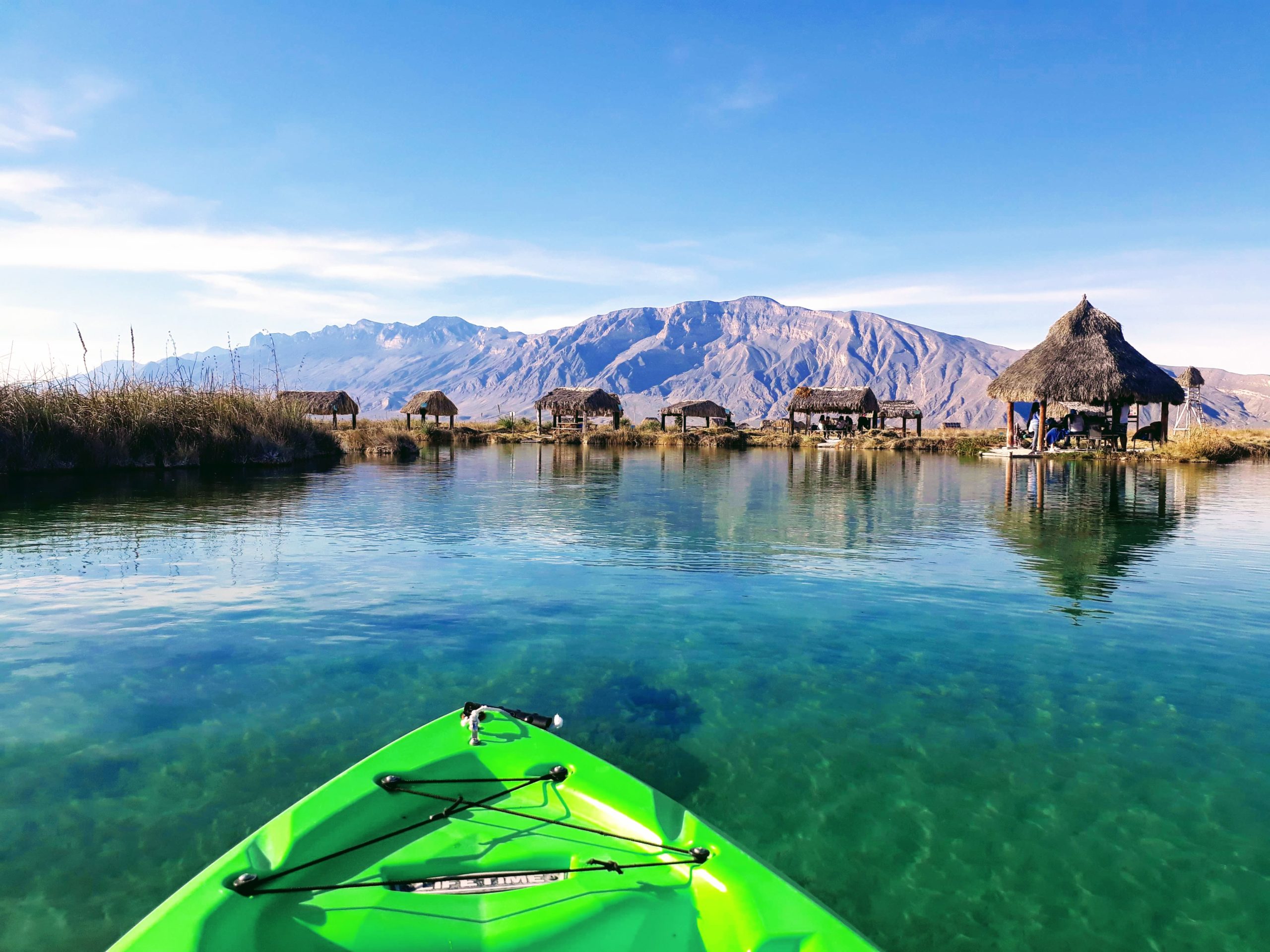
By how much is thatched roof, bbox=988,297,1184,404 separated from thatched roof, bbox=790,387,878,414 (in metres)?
19.0

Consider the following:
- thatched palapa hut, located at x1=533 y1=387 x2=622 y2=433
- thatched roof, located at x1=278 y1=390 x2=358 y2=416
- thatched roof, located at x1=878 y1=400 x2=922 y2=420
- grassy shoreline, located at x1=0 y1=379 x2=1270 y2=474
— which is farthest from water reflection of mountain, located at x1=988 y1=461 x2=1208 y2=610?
thatched roof, located at x1=278 y1=390 x2=358 y2=416

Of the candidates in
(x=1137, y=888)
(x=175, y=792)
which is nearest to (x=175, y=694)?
(x=175, y=792)


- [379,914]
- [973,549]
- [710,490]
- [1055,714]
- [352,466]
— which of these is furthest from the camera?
[352,466]

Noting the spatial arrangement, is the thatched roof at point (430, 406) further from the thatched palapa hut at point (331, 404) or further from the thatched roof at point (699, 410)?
the thatched roof at point (699, 410)

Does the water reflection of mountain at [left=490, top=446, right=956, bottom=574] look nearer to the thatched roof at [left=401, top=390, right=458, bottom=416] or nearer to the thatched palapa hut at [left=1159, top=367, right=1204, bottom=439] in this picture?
the thatched palapa hut at [left=1159, top=367, right=1204, bottom=439]

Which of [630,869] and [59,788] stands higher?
[630,869]

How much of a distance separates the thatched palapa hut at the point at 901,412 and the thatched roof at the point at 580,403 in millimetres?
21848

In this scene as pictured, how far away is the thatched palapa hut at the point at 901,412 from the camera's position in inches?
2306

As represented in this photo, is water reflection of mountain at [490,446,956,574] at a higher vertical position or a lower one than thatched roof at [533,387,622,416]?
lower

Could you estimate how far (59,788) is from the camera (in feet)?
15.3

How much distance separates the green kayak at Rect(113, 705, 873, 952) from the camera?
2738mm

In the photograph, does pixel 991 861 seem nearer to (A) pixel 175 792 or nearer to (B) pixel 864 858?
(B) pixel 864 858

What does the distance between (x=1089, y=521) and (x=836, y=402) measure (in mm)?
40979

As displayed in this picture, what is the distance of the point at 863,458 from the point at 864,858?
38612mm
